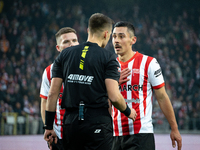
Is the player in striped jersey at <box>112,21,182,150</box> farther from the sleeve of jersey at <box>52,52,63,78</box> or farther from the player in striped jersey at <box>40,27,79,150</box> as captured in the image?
the sleeve of jersey at <box>52,52,63,78</box>

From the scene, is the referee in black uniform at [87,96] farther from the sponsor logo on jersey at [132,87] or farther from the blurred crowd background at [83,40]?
the blurred crowd background at [83,40]

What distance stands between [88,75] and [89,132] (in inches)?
19.7

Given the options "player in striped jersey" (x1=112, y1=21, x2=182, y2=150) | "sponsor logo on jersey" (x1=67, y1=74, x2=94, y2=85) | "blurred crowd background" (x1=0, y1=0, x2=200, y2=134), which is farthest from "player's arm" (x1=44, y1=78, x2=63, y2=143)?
"blurred crowd background" (x1=0, y1=0, x2=200, y2=134)

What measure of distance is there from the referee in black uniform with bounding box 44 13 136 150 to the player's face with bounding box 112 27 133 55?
4.13ft

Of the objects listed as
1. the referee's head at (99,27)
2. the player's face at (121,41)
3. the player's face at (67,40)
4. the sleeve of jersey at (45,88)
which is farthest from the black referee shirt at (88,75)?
the player's face at (67,40)

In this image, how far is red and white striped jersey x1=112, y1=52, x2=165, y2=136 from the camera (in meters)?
3.68

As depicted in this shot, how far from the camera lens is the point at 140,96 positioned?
12.3 feet

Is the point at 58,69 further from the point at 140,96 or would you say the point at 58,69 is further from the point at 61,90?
the point at 140,96

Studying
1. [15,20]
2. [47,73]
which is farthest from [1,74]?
[47,73]

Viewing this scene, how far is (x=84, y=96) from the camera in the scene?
2668 millimetres

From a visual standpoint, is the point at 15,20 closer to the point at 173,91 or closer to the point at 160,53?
the point at 160,53

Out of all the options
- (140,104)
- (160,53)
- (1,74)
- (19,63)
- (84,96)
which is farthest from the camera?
(160,53)

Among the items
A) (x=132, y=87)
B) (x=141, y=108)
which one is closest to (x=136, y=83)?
(x=132, y=87)

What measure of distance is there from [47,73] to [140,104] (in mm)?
1408
